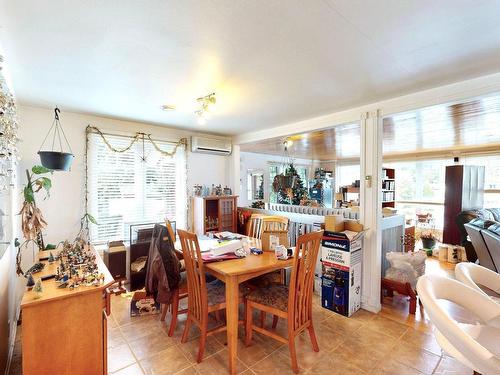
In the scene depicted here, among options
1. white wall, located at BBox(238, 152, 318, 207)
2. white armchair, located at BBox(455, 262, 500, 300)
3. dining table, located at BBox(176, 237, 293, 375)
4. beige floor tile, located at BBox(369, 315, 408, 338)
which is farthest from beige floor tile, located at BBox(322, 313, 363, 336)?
white wall, located at BBox(238, 152, 318, 207)

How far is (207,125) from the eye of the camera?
3.88 meters

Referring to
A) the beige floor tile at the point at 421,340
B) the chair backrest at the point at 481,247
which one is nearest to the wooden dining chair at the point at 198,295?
the beige floor tile at the point at 421,340

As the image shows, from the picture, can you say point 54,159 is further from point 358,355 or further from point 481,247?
point 481,247

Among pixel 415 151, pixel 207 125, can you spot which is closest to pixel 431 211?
pixel 415 151

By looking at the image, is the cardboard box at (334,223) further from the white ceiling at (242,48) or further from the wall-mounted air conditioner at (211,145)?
the wall-mounted air conditioner at (211,145)

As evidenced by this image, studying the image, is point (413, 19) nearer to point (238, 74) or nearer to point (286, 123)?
point (238, 74)

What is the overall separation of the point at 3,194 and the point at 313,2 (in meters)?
2.47

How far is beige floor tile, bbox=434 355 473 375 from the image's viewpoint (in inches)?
72.6

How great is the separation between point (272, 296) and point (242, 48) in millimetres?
1972

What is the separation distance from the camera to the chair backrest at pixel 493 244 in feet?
9.82

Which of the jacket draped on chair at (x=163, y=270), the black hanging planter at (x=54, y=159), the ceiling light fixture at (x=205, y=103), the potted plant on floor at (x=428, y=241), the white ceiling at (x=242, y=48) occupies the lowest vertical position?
the potted plant on floor at (x=428, y=241)

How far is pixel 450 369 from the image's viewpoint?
6.15 ft

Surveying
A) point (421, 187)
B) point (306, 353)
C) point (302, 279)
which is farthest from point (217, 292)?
point (421, 187)

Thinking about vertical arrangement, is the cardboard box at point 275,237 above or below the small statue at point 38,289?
above
